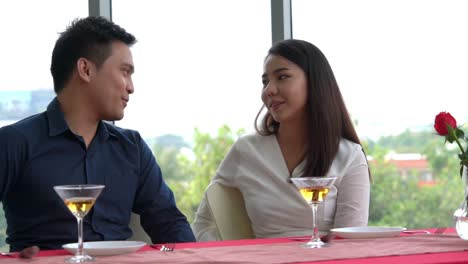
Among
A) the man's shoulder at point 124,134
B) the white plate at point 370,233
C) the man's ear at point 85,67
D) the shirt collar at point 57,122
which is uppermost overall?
the man's ear at point 85,67

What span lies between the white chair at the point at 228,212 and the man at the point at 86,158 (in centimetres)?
13

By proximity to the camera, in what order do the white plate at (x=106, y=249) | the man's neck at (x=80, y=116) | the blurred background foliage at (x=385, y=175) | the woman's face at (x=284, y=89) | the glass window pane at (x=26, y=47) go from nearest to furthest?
the white plate at (x=106, y=249), the man's neck at (x=80, y=116), the woman's face at (x=284, y=89), the glass window pane at (x=26, y=47), the blurred background foliage at (x=385, y=175)

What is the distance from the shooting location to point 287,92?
298cm

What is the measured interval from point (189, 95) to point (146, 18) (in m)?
0.51

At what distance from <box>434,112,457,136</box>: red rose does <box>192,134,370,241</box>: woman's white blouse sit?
2.85ft

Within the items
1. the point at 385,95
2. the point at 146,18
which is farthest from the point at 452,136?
the point at 385,95

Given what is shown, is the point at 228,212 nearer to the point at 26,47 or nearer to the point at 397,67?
the point at 26,47

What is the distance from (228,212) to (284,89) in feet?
1.57

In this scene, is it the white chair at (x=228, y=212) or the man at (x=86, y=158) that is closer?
the man at (x=86, y=158)

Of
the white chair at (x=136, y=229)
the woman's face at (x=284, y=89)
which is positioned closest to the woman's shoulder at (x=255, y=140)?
the woman's face at (x=284, y=89)

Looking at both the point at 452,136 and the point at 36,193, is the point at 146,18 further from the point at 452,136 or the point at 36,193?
the point at 452,136

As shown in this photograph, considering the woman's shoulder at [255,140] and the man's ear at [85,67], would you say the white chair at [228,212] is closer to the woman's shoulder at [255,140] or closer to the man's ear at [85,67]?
the woman's shoulder at [255,140]

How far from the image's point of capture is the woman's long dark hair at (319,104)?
9.72ft

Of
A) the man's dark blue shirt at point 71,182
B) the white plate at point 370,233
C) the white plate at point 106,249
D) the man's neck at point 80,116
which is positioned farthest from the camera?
the man's neck at point 80,116
